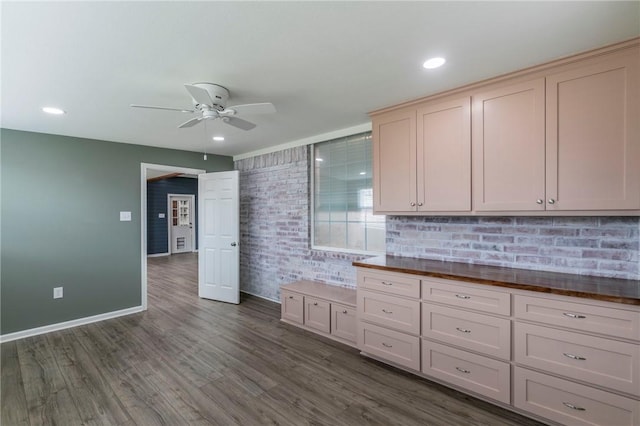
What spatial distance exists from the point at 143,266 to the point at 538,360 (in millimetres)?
4754

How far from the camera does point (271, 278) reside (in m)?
4.73

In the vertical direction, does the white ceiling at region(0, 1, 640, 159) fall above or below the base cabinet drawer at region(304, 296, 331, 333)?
above

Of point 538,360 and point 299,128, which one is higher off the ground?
point 299,128

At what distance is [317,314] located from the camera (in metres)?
3.46

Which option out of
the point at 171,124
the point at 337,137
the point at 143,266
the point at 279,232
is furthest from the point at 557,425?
the point at 143,266

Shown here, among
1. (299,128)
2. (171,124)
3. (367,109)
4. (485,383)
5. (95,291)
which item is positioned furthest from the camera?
(95,291)

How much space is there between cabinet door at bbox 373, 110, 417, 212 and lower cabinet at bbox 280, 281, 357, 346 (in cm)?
113

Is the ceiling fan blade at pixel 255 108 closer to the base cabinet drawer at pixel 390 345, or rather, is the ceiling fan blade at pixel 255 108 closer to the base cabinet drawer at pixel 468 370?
the base cabinet drawer at pixel 390 345

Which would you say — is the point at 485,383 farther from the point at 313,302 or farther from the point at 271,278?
the point at 271,278

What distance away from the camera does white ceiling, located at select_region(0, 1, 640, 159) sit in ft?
4.91

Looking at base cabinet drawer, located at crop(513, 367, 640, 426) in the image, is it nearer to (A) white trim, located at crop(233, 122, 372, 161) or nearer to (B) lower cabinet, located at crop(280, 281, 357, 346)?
(B) lower cabinet, located at crop(280, 281, 357, 346)

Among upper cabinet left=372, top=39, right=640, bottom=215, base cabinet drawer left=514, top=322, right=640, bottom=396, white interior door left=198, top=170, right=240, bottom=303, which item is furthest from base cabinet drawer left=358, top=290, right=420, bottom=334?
white interior door left=198, top=170, right=240, bottom=303

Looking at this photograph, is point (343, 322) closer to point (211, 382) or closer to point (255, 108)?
point (211, 382)

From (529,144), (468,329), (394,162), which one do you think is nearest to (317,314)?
(468,329)
